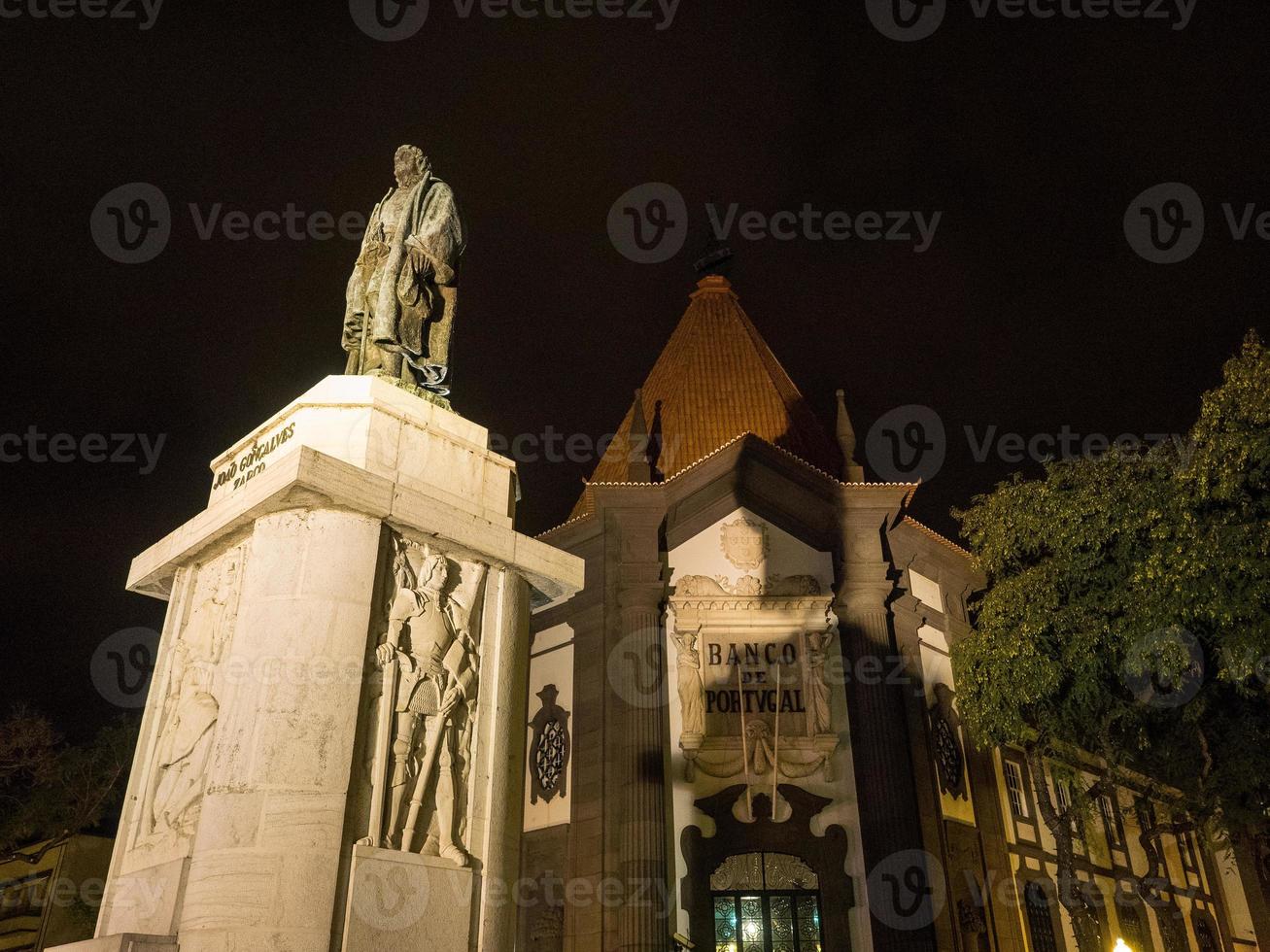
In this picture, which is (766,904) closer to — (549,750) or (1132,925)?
(549,750)

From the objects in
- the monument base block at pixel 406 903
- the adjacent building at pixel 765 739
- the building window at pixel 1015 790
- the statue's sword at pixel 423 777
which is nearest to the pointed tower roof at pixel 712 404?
the adjacent building at pixel 765 739

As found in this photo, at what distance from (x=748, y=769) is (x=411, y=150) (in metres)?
15.6

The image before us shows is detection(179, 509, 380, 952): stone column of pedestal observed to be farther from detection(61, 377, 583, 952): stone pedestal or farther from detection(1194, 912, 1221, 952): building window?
detection(1194, 912, 1221, 952): building window

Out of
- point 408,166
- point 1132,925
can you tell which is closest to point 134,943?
point 408,166

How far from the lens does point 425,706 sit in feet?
22.6

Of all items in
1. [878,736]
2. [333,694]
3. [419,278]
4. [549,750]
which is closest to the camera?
[333,694]

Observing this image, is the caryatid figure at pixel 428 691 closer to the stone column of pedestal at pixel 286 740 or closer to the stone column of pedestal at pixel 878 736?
the stone column of pedestal at pixel 286 740

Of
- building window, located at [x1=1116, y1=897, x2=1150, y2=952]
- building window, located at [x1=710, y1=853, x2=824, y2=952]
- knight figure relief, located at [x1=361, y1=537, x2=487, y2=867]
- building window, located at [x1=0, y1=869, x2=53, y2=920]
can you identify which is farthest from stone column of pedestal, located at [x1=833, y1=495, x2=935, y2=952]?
building window, located at [x1=0, y1=869, x2=53, y2=920]

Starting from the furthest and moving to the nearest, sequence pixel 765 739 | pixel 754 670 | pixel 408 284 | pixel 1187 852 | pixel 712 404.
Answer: pixel 1187 852
pixel 712 404
pixel 754 670
pixel 765 739
pixel 408 284

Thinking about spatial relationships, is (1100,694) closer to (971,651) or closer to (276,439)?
(971,651)

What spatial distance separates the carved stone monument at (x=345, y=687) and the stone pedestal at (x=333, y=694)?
0.6 inches

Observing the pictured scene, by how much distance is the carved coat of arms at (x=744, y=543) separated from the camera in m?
23.4

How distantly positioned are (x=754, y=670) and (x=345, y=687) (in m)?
16.6

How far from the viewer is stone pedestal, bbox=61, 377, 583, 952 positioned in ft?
19.5
